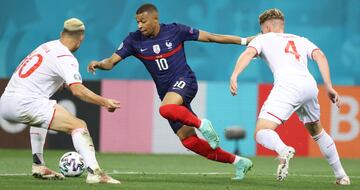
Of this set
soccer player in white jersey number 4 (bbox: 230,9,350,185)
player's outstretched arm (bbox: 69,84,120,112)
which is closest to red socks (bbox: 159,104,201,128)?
soccer player in white jersey number 4 (bbox: 230,9,350,185)

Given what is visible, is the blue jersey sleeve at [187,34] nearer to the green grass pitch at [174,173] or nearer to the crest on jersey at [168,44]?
the crest on jersey at [168,44]

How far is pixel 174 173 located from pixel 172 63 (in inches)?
67.3

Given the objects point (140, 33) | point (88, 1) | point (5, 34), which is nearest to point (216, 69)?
point (88, 1)

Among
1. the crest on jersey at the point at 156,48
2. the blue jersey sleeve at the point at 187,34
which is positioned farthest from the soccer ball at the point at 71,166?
the blue jersey sleeve at the point at 187,34

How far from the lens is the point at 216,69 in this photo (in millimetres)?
18750

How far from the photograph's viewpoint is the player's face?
34.1 feet

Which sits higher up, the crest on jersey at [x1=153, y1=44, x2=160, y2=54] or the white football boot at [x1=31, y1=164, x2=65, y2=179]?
the crest on jersey at [x1=153, y1=44, x2=160, y2=54]

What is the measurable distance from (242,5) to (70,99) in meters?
4.10

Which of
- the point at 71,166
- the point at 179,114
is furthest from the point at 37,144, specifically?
the point at 179,114

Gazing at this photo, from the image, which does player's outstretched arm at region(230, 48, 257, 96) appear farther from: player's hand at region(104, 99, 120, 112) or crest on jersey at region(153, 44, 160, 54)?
crest on jersey at region(153, 44, 160, 54)

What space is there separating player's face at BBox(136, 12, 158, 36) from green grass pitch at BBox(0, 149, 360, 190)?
1592mm

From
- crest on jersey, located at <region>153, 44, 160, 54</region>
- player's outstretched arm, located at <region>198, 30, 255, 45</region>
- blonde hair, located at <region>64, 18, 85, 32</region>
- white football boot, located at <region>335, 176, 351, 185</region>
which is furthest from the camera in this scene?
player's outstretched arm, located at <region>198, 30, 255, 45</region>

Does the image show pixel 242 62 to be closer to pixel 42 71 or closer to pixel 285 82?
pixel 285 82

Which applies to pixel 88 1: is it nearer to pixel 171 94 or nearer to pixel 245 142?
pixel 245 142
